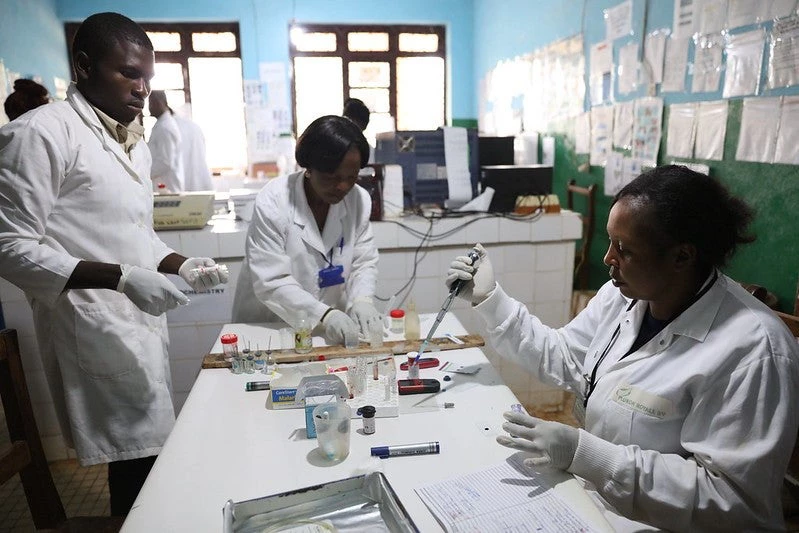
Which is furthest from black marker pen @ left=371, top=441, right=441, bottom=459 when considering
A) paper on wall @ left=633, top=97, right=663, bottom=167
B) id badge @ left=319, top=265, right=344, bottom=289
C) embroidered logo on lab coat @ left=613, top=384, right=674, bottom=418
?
paper on wall @ left=633, top=97, right=663, bottom=167

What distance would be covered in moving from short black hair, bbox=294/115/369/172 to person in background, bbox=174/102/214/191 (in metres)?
3.47

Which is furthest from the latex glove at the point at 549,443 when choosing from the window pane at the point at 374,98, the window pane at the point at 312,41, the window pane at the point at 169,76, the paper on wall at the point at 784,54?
the window pane at the point at 169,76

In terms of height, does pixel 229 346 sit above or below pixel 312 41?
below

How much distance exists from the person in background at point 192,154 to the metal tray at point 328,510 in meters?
4.39

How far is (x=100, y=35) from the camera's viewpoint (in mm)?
1348

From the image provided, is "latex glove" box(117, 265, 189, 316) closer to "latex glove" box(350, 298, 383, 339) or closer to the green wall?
"latex glove" box(350, 298, 383, 339)

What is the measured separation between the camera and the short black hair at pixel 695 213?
1.07 meters

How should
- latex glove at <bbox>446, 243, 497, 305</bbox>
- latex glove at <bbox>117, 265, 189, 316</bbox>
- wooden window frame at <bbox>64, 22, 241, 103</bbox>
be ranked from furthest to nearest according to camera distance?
wooden window frame at <bbox>64, 22, 241, 103</bbox> → latex glove at <bbox>446, 243, 497, 305</bbox> → latex glove at <bbox>117, 265, 189, 316</bbox>

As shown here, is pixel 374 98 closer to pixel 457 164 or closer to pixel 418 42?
pixel 418 42

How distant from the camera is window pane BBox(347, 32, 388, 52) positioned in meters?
6.16

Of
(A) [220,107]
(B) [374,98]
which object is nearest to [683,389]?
(B) [374,98]

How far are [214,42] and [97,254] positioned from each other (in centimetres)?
529

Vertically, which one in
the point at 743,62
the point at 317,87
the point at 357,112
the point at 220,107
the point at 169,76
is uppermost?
the point at 169,76

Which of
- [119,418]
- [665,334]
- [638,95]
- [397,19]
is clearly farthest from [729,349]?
[397,19]
